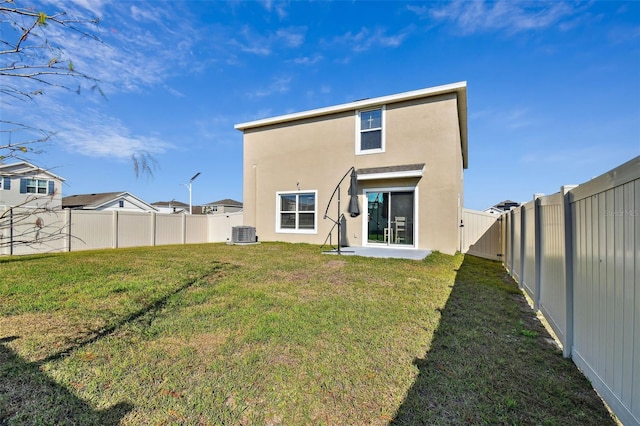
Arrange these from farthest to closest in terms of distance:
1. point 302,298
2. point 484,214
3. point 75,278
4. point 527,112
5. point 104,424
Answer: point 527,112, point 484,214, point 75,278, point 302,298, point 104,424

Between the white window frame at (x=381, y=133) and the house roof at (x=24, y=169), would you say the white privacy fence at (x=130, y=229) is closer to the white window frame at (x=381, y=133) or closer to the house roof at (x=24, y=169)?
the white window frame at (x=381, y=133)

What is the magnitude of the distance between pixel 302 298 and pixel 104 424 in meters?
3.08

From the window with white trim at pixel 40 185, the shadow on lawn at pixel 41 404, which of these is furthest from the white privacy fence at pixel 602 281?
the shadow on lawn at pixel 41 404

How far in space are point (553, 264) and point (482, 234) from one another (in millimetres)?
8636

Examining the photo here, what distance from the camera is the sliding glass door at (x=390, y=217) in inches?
434

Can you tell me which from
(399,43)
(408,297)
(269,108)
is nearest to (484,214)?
(399,43)

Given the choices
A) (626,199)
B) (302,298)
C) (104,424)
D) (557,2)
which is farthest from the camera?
(557,2)

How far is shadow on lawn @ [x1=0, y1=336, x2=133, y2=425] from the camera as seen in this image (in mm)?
2021

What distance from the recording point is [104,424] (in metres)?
1.98

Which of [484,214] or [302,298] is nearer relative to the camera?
[302,298]

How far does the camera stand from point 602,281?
7.41 feet

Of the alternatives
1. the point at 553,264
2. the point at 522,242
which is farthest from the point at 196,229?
the point at 553,264

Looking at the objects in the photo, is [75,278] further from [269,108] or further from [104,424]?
[269,108]

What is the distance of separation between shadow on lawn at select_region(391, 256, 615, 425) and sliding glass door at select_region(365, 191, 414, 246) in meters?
6.86
